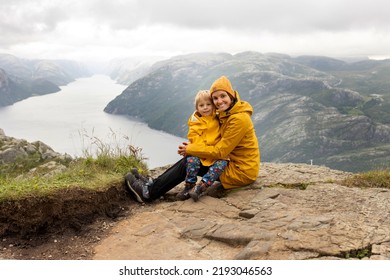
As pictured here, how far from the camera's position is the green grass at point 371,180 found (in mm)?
8594

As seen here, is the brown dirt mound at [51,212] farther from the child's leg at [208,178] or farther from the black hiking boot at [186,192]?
the child's leg at [208,178]

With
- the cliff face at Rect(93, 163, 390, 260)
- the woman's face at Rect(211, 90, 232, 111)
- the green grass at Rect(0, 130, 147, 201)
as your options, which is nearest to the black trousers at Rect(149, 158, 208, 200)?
the cliff face at Rect(93, 163, 390, 260)

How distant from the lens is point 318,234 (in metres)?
5.90

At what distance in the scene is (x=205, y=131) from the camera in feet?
26.7

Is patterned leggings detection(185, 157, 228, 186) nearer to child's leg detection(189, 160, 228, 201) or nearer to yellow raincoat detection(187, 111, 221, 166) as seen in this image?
child's leg detection(189, 160, 228, 201)

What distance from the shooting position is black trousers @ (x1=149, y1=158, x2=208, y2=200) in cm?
838

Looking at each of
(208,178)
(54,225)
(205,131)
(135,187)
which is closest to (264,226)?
(208,178)

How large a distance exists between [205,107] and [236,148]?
4.07ft

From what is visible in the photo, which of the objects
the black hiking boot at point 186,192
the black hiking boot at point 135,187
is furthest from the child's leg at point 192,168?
the black hiking boot at point 135,187

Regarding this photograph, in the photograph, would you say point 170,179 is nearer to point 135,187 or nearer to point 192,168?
point 192,168

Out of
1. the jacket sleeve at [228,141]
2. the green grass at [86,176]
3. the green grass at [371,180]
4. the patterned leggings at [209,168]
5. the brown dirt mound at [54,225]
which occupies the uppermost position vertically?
the jacket sleeve at [228,141]

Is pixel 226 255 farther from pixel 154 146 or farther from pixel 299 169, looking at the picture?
pixel 154 146

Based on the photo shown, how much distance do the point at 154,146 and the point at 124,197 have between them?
155760mm
